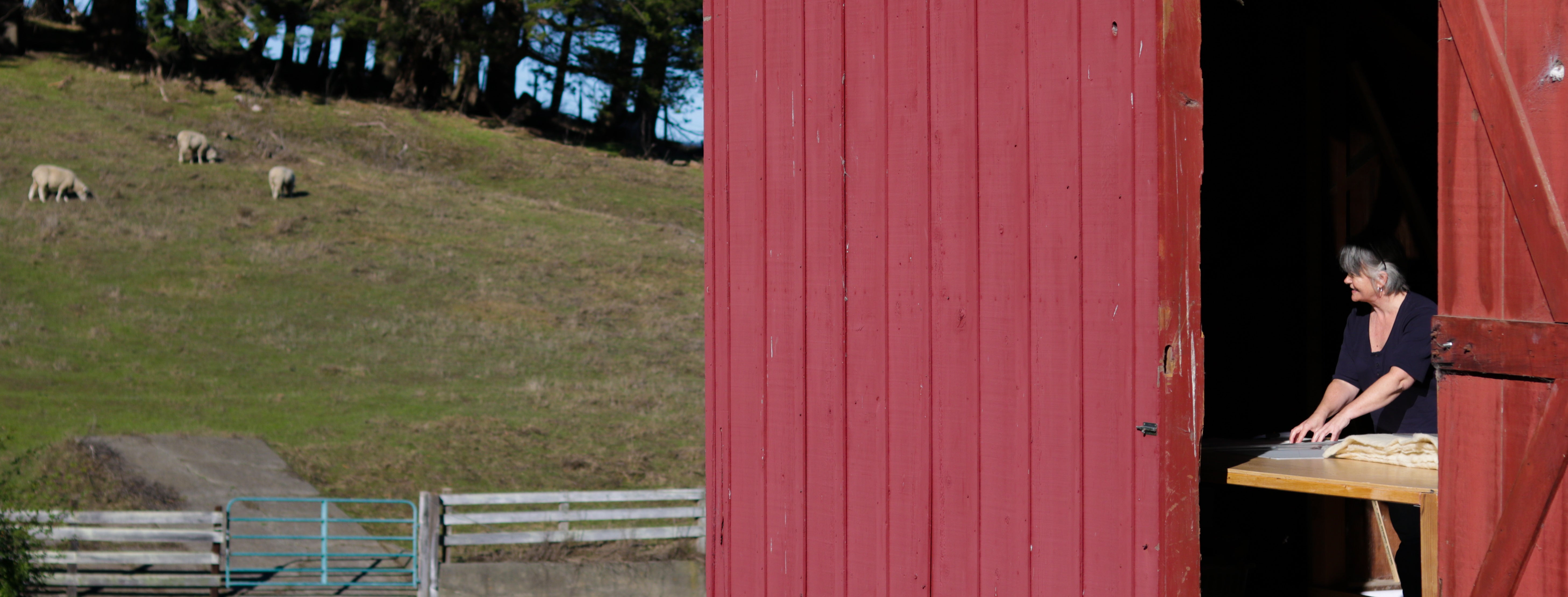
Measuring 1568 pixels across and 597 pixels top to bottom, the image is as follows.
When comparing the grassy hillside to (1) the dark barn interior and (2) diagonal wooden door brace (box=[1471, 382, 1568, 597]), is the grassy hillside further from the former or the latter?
(2) diagonal wooden door brace (box=[1471, 382, 1568, 597])

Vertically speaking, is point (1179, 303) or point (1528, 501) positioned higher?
point (1179, 303)

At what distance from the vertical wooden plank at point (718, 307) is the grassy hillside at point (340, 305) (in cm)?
1128

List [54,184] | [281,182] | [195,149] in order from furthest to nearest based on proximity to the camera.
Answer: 1. [195,149]
2. [281,182]
3. [54,184]

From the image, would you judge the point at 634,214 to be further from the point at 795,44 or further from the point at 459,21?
the point at 795,44

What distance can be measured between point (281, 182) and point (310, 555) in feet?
65.7

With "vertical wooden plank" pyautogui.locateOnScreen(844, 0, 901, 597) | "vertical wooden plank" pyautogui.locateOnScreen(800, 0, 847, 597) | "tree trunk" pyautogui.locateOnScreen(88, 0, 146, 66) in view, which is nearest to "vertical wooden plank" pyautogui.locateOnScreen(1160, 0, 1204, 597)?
"vertical wooden plank" pyautogui.locateOnScreen(844, 0, 901, 597)

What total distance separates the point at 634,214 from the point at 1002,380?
33719mm

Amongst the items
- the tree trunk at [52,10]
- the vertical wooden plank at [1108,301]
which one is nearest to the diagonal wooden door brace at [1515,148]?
the vertical wooden plank at [1108,301]

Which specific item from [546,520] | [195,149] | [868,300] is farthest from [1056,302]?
[195,149]

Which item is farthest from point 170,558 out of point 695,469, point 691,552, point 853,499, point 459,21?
point 459,21

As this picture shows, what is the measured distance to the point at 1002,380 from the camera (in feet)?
10.9

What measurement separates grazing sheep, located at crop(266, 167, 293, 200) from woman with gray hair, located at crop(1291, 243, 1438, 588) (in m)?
28.7

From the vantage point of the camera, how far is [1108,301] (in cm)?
309

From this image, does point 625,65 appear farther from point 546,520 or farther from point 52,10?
point 546,520
